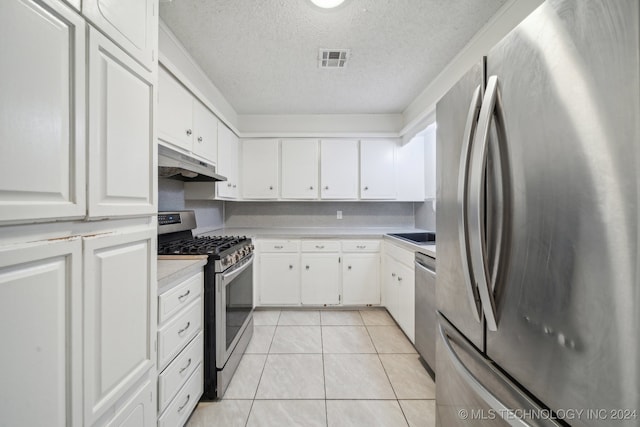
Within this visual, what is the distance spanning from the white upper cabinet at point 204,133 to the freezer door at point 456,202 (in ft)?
6.10

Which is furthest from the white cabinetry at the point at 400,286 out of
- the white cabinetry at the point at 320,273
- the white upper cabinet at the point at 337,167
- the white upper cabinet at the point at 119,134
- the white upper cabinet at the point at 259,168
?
the white upper cabinet at the point at 119,134

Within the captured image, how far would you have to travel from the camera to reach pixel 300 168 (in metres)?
3.23

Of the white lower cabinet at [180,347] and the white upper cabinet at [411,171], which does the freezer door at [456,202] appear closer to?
the white lower cabinet at [180,347]

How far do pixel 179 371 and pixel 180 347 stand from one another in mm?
117

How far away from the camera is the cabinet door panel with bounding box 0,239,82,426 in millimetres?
512

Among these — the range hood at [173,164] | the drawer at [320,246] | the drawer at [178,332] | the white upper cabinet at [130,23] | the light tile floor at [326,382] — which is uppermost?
the white upper cabinet at [130,23]

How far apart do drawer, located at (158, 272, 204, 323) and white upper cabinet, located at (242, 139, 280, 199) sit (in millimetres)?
1852

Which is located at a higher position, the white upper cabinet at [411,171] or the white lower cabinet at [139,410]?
the white upper cabinet at [411,171]

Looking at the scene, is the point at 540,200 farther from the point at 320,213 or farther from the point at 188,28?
the point at 320,213

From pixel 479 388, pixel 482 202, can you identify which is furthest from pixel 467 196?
pixel 479 388

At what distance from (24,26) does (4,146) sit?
0.27 meters

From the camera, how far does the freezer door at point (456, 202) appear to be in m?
0.85

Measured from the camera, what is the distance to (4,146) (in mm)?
512

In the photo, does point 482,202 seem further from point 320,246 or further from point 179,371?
point 320,246
